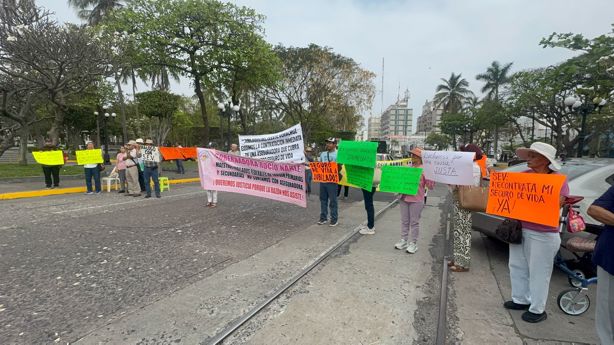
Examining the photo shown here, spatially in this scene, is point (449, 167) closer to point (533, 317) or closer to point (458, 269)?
point (458, 269)

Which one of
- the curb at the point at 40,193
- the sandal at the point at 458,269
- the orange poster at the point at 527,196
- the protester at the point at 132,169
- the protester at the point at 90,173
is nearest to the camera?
the orange poster at the point at 527,196

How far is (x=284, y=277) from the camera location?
4.02 metres

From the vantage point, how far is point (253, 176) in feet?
23.2

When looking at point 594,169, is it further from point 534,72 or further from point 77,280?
point 534,72

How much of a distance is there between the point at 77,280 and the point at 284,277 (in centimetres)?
247

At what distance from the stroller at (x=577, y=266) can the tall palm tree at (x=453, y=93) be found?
2669 inches

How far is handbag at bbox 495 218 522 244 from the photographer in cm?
321

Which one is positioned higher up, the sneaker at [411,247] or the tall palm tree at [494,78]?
the tall palm tree at [494,78]

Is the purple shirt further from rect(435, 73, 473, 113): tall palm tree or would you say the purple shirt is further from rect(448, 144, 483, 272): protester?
rect(435, 73, 473, 113): tall palm tree

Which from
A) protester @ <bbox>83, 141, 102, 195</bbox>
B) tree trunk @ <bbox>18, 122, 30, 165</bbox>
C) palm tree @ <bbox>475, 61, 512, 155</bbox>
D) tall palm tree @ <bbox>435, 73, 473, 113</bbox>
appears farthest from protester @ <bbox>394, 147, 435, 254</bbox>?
tall palm tree @ <bbox>435, 73, 473, 113</bbox>

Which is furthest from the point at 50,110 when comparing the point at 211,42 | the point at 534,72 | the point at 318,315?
the point at 534,72

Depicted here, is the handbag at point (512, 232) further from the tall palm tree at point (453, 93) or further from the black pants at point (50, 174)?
the tall palm tree at point (453, 93)

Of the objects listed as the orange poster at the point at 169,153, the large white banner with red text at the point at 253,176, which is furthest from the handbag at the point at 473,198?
the orange poster at the point at 169,153

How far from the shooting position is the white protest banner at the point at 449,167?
429 cm
